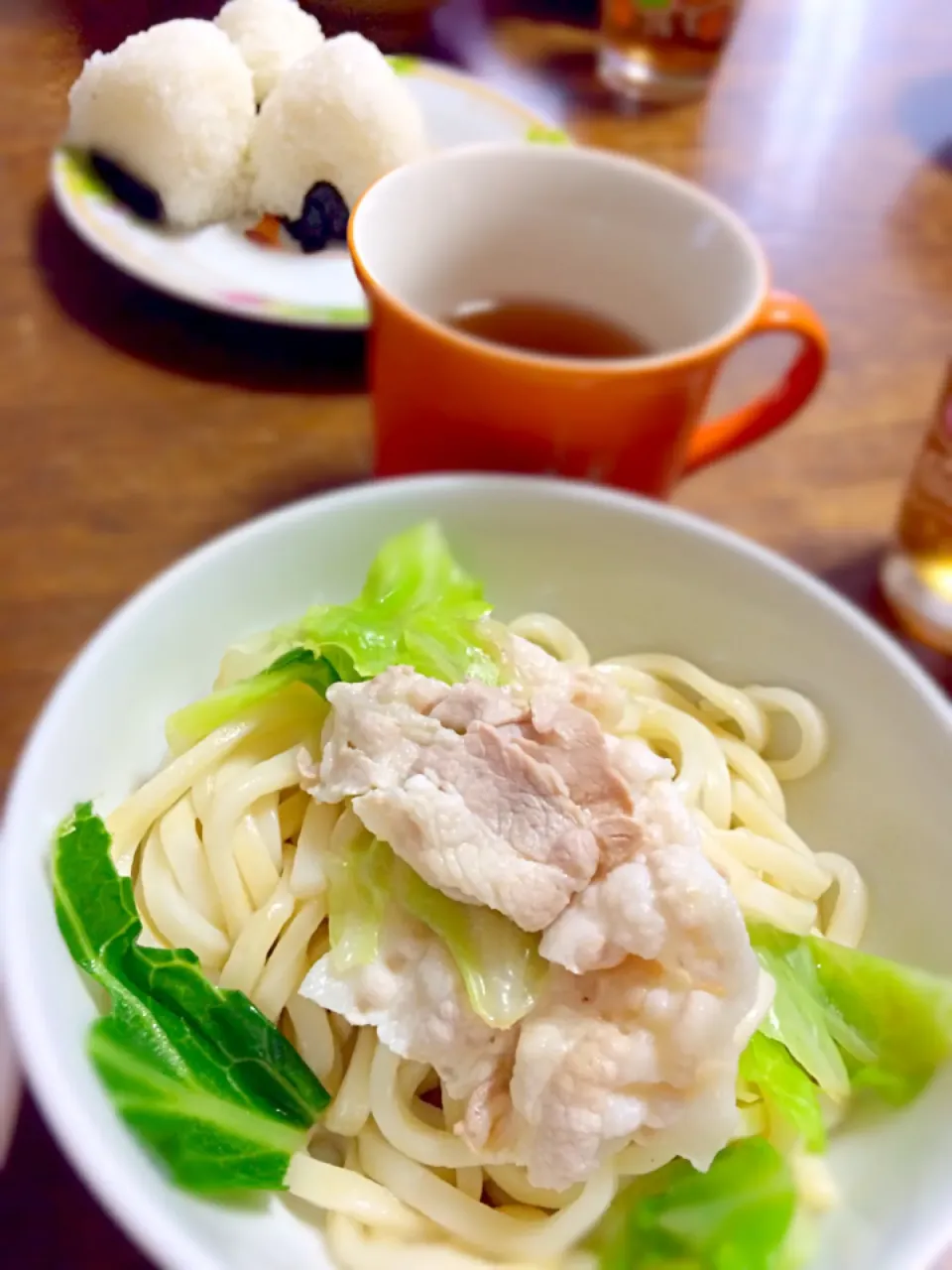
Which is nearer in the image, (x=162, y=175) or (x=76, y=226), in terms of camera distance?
(x=162, y=175)

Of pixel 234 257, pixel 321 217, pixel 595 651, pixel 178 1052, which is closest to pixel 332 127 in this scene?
pixel 321 217

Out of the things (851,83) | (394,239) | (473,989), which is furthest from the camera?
(851,83)

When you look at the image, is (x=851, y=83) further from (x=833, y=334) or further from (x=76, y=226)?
(x=76, y=226)

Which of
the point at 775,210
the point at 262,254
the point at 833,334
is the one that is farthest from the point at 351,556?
the point at 775,210

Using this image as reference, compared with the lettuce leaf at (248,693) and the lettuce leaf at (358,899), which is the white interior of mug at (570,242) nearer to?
the lettuce leaf at (248,693)

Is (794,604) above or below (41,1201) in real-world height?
above

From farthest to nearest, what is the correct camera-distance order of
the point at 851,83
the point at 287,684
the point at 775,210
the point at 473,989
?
the point at 851,83, the point at 775,210, the point at 287,684, the point at 473,989

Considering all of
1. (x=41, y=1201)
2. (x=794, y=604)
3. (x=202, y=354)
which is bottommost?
(x=41, y=1201)

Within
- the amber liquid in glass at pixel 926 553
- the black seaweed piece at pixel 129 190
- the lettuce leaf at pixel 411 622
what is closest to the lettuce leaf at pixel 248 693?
the lettuce leaf at pixel 411 622
